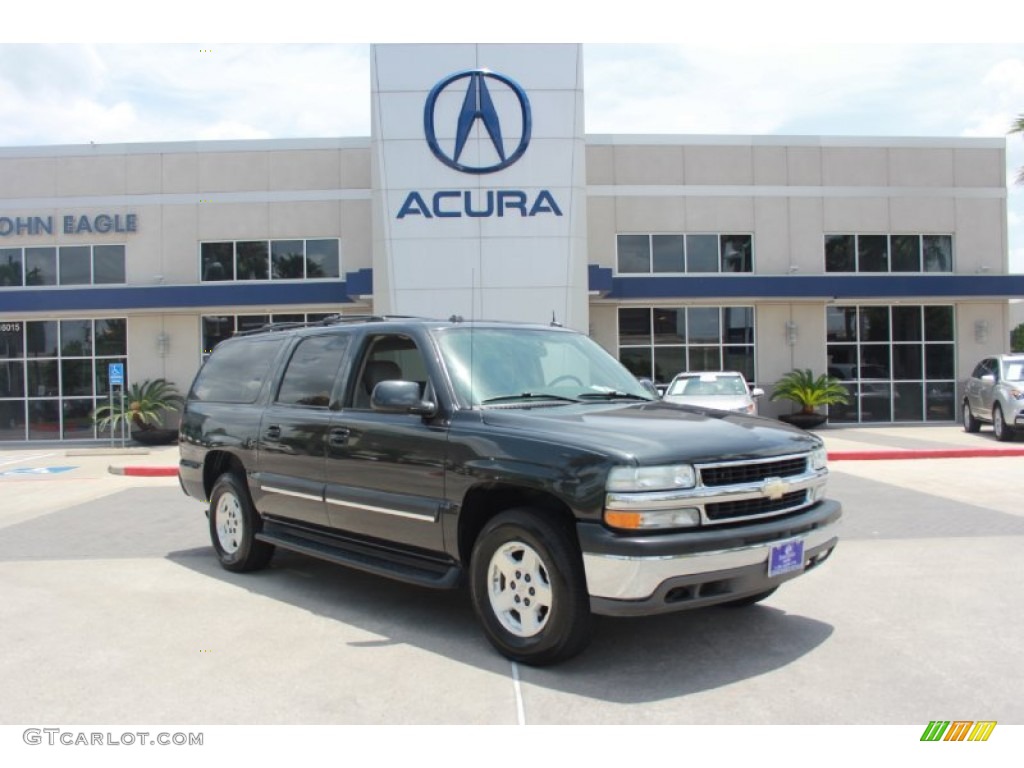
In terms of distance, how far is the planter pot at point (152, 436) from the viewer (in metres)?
21.1

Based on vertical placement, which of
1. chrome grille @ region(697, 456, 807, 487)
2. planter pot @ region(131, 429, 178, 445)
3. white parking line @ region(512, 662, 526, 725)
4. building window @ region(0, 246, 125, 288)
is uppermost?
building window @ region(0, 246, 125, 288)

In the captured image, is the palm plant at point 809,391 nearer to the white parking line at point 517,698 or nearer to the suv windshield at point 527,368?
the suv windshield at point 527,368

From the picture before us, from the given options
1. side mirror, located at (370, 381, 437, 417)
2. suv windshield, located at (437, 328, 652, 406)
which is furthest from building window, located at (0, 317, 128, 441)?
side mirror, located at (370, 381, 437, 417)

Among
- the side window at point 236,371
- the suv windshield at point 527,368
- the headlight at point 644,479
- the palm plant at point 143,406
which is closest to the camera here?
the headlight at point 644,479

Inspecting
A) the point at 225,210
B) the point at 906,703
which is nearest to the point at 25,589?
the point at 906,703

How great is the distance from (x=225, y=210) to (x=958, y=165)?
67.1 feet

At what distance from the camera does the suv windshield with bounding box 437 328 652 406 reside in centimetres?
522

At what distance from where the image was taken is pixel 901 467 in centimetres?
1407

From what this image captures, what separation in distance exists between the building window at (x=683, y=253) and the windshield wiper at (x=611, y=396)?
17597 mm

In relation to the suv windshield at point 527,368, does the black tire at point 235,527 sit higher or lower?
lower

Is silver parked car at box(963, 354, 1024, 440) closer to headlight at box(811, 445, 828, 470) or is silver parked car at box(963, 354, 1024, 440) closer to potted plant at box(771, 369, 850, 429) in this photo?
potted plant at box(771, 369, 850, 429)
